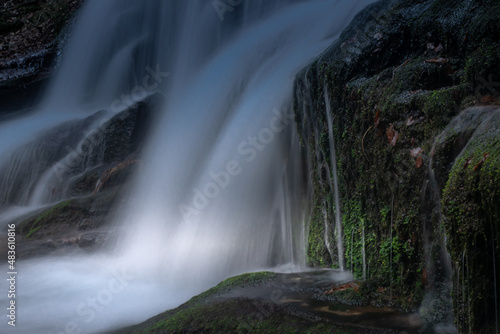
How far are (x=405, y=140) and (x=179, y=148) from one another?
5665 millimetres

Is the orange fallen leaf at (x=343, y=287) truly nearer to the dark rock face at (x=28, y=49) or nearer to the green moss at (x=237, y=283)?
the green moss at (x=237, y=283)

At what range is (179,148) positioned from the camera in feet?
29.2

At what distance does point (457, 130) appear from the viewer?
345 cm

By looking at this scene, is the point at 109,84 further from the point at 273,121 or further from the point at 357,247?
the point at 357,247

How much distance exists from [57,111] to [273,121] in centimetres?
965

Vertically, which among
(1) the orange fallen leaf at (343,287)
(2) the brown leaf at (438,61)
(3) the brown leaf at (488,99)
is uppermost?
(2) the brown leaf at (438,61)

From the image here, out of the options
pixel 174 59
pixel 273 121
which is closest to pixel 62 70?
pixel 174 59

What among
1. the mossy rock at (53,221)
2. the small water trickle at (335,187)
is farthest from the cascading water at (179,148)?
the mossy rock at (53,221)

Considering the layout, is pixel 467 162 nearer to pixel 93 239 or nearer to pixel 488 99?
pixel 488 99

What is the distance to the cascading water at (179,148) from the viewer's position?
583cm

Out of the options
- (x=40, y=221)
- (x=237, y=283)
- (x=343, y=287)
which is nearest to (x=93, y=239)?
(x=40, y=221)

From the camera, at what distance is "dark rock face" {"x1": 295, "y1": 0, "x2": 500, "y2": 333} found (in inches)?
129

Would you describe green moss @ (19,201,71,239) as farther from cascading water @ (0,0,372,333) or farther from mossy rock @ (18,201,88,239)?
cascading water @ (0,0,372,333)

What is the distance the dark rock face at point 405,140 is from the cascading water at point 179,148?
2.86ft
